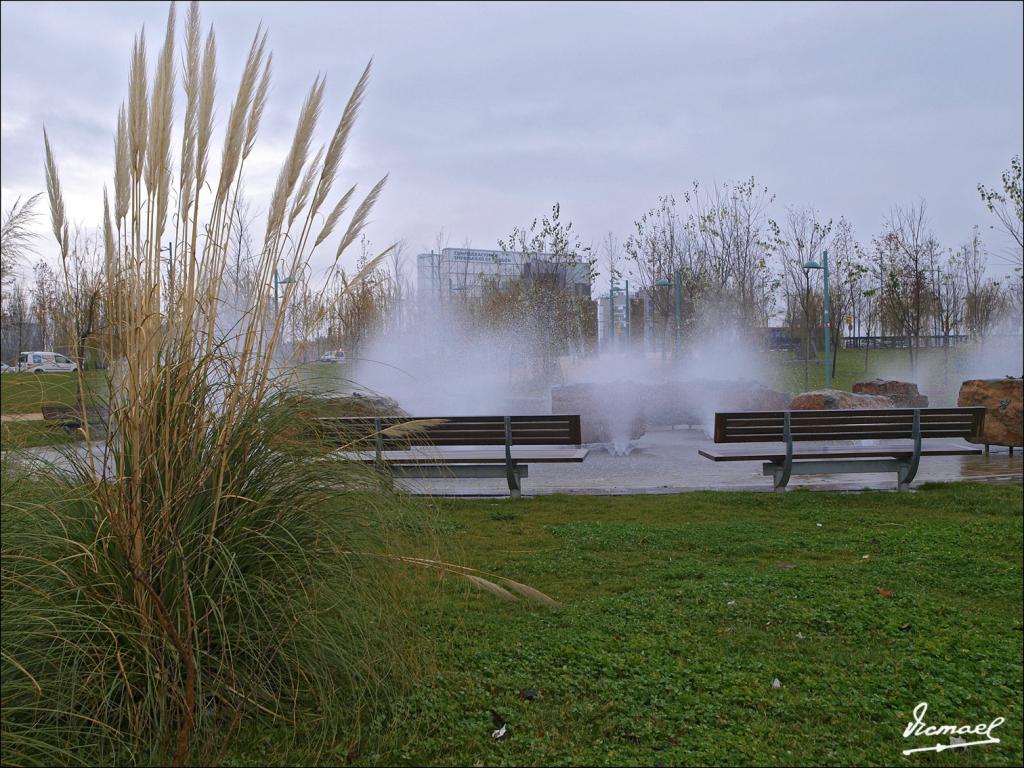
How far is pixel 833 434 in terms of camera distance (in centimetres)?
732

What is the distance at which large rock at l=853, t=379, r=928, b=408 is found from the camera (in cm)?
1526

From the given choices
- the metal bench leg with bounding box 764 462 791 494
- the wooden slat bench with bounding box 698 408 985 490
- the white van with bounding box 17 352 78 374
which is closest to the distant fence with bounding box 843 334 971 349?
the wooden slat bench with bounding box 698 408 985 490

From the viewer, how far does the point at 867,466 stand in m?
7.27

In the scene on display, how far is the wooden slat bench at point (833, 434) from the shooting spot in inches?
284

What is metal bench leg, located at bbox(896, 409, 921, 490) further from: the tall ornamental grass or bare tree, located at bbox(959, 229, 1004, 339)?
bare tree, located at bbox(959, 229, 1004, 339)

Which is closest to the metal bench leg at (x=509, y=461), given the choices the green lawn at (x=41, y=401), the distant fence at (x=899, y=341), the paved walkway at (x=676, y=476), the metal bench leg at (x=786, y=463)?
the paved walkway at (x=676, y=476)

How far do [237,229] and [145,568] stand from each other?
1251 millimetres

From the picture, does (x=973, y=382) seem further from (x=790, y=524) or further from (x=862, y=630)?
(x=862, y=630)

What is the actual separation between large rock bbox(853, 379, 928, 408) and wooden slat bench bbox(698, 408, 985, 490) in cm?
819

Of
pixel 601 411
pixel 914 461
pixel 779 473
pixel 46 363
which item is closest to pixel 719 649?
pixel 46 363

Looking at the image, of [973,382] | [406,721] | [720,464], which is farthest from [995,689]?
[973,382]

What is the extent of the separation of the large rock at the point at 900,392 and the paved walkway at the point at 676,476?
456 cm

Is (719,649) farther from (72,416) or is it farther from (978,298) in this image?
(978,298)

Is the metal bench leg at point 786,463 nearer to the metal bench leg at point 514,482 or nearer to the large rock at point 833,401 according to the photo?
the metal bench leg at point 514,482
